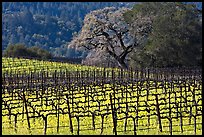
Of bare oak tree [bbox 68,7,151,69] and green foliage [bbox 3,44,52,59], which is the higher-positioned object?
bare oak tree [bbox 68,7,151,69]

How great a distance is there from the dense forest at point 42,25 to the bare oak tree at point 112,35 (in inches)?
1695

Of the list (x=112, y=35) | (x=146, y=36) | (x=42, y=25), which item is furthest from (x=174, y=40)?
(x=42, y=25)

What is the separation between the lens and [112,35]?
149 ft

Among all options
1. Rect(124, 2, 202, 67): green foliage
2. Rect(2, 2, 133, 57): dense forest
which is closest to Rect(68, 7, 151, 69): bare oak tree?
Rect(124, 2, 202, 67): green foliage

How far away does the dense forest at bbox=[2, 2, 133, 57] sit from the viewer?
95.8 metres

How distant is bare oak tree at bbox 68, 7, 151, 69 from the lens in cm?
4375

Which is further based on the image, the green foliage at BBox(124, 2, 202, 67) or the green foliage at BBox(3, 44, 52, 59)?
the green foliage at BBox(3, 44, 52, 59)

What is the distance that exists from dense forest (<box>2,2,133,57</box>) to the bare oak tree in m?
43.0

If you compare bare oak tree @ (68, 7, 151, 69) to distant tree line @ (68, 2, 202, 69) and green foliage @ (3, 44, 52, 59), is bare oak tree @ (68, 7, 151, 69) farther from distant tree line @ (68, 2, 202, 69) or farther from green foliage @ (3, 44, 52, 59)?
green foliage @ (3, 44, 52, 59)

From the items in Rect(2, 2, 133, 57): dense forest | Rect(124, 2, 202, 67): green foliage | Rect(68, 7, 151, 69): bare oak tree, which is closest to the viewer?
Rect(124, 2, 202, 67): green foliage

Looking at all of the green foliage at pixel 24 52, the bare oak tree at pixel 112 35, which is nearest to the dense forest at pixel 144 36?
the bare oak tree at pixel 112 35

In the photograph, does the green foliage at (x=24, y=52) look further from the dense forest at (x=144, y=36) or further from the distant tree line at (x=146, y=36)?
the distant tree line at (x=146, y=36)

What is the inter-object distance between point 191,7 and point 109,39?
6.88 meters

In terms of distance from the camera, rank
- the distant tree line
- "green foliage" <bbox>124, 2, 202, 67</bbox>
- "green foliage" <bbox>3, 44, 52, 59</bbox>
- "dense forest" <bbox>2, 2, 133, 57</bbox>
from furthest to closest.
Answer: "dense forest" <bbox>2, 2, 133, 57</bbox>, "green foliage" <bbox>3, 44, 52, 59</bbox>, the distant tree line, "green foliage" <bbox>124, 2, 202, 67</bbox>
